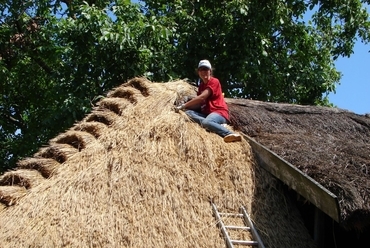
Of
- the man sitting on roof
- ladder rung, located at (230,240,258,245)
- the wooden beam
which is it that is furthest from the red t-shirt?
ladder rung, located at (230,240,258,245)

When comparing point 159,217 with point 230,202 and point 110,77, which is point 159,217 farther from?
point 110,77

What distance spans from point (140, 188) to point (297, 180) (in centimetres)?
173

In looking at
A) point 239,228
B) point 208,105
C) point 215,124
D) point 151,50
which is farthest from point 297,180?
point 151,50

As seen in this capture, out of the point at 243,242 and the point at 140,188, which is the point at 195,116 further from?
the point at 243,242

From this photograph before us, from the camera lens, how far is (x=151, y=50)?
11.6 m

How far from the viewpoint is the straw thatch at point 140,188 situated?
237 inches

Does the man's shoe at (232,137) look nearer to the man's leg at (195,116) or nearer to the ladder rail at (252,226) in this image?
the man's leg at (195,116)

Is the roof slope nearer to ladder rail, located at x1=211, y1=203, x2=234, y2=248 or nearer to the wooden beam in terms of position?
the wooden beam

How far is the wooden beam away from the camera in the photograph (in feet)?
18.1

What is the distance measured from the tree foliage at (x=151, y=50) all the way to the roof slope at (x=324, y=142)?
10.8 feet

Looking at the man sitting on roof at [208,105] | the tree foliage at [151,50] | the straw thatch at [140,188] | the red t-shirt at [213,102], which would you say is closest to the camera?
the straw thatch at [140,188]

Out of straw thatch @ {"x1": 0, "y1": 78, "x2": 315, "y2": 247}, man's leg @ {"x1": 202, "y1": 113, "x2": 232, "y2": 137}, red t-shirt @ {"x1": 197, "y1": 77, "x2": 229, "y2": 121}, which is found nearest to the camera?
straw thatch @ {"x1": 0, "y1": 78, "x2": 315, "y2": 247}

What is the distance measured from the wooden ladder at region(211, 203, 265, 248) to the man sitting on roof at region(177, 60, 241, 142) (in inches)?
52.8

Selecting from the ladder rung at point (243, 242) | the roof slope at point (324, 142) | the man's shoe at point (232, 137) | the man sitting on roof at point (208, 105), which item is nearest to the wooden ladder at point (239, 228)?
the ladder rung at point (243, 242)
